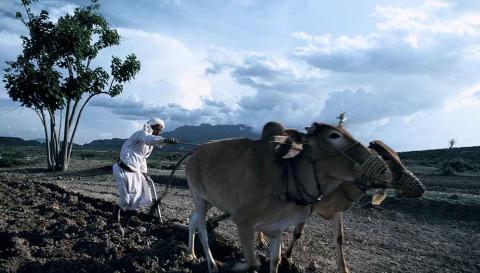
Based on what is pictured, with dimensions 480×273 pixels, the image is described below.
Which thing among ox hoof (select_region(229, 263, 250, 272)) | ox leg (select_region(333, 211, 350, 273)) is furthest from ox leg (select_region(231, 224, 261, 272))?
ox leg (select_region(333, 211, 350, 273))

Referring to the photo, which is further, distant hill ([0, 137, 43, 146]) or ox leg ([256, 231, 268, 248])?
distant hill ([0, 137, 43, 146])

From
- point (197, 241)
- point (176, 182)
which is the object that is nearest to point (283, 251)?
point (197, 241)

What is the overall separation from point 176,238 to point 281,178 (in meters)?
2.75

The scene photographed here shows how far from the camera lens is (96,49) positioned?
2397 cm

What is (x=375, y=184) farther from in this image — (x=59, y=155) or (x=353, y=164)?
(x=59, y=155)

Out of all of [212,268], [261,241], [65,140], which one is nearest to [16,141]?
[65,140]

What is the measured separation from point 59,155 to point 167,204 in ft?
45.0

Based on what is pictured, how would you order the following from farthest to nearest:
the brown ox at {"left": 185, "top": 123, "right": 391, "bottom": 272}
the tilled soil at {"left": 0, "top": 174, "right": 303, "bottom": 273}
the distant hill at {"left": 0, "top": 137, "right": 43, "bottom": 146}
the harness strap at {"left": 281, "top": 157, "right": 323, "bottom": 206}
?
the distant hill at {"left": 0, "top": 137, "right": 43, "bottom": 146}, the tilled soil at {"left": 0, "top": 174, "right": 303, "bottom": 273}, the harness strap at {"left": 281, "top": 157, "right": 323, "bottom": 206}, the brown ox at {"left": 185, "top": 123, "right": 391, "bottom": 272}

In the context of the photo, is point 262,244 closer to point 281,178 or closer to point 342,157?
point 281,178

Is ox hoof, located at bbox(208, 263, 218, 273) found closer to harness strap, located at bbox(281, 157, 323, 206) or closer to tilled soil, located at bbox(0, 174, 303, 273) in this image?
tilled soil, located at bbox(0, 174, 303, 273)

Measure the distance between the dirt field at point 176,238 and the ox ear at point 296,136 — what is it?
1.93 meters

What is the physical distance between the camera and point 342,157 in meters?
4.95

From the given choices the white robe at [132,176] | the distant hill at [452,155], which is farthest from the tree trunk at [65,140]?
the distant hill at [452,155]

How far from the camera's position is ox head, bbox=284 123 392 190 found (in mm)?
4723
